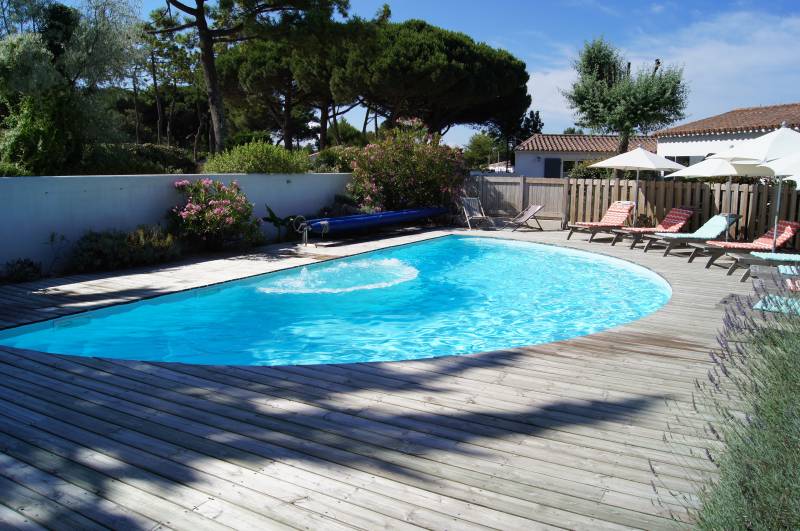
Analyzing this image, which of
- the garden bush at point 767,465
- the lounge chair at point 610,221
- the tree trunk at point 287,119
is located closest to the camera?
the garden bush at point 767,465

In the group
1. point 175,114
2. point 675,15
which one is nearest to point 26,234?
point 675,15

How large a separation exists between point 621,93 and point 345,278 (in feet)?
54.3

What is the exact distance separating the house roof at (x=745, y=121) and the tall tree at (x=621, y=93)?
2.15 metres

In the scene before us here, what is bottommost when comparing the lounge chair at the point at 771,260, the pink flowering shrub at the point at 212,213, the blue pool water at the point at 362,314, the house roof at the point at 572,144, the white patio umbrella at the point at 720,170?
the blue pool water at the point at 362,314

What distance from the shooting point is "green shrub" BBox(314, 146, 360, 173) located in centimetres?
1656

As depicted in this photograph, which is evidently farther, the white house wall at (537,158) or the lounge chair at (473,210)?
the white house wall at (537,158)

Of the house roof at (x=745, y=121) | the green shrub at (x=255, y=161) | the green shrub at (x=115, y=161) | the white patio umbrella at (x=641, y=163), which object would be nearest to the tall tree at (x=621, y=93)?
the house roof at (x=745, y=121)

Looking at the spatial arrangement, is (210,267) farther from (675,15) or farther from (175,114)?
(175,114)

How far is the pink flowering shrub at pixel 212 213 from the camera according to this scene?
10758 millimetres

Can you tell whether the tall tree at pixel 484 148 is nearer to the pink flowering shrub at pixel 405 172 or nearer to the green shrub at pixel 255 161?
the pink flowering shrub at pixel 405 172

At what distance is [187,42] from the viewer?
1165 inches

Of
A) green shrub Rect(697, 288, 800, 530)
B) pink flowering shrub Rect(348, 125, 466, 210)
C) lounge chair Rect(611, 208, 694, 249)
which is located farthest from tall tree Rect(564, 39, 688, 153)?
green shrub Rect(697, 288, 800, 530)

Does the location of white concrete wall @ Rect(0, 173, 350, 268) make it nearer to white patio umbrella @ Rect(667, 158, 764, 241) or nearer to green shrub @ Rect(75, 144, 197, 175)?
green shrub @ Rect(75, 144, 197, 175)

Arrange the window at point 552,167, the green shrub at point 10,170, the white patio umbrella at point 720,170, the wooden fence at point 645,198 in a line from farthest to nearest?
the window at point 552,167
the wooden fence at point 645,198
the white patio umbrella at point 720,170
the green shrub at point 10,170
